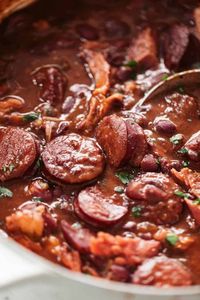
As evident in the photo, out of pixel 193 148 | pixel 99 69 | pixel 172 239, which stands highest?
pixel 99 69

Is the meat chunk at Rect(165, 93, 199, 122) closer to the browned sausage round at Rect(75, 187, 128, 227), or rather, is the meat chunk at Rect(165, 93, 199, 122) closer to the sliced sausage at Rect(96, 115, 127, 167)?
the sliced sausage at Rect(96, 115, 127, 167)

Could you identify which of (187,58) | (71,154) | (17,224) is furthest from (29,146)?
(187,58)

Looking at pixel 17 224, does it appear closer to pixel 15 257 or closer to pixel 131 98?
pixel 15 257

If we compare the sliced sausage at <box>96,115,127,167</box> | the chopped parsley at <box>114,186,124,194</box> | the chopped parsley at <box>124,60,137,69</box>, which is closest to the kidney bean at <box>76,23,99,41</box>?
the chopped parsley at <box>124,60,137,69</box>

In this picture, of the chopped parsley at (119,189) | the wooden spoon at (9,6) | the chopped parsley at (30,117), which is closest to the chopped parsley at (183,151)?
the chopped parsley at (119,189)

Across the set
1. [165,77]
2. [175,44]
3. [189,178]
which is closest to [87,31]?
[175,44]

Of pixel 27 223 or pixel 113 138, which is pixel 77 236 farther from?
pixel 113 138
